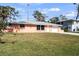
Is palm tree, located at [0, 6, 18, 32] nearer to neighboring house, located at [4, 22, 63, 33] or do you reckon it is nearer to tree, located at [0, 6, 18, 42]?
tree, located at [0, 6, 18, 42]

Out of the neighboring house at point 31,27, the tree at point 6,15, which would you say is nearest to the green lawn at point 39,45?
the neighboring house at point 31,27

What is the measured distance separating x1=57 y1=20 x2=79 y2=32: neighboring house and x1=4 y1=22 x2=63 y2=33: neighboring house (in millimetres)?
98

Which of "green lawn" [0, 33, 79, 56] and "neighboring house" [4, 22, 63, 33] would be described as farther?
"neighboring house" [4, 22, 63, 33]

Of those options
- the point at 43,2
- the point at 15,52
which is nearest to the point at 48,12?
the point at 43,2

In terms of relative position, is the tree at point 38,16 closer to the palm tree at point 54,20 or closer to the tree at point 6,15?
the palm tree at point 54,20

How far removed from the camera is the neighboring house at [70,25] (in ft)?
41.2

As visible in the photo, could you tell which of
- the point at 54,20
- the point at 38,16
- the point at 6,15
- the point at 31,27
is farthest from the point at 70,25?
the point at 6,15

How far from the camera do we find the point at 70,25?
12594 millimetres

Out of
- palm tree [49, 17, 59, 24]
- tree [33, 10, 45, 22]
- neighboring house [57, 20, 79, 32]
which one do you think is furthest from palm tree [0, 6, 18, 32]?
neighboring house [57, 20, 79, 32]

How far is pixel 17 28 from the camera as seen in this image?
12633mm

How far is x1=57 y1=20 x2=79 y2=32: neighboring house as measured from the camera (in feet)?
41.2

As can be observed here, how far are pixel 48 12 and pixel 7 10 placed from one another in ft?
2.62

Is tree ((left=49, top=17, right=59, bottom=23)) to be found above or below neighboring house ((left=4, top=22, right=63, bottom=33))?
above

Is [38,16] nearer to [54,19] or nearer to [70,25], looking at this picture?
[54,19]
